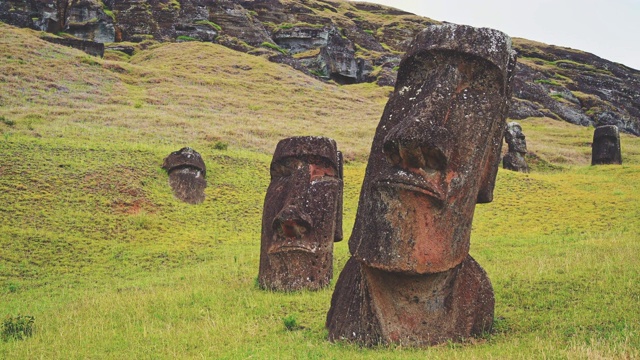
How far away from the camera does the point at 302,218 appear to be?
1160 centimetres

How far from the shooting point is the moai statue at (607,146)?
3269cm

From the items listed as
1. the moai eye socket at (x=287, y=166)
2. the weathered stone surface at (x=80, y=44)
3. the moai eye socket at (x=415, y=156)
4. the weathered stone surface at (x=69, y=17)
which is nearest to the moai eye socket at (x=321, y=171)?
the moai eye socket at (x=287, y=166)

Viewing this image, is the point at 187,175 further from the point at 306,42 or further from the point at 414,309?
the point at 306,42

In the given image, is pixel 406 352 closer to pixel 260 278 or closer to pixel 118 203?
pixel 260 278

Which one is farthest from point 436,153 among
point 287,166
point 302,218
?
point 287,166

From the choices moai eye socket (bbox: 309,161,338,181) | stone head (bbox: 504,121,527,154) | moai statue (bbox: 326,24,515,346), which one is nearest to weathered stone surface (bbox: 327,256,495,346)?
moai statue (bbox: 326,24,515,346)

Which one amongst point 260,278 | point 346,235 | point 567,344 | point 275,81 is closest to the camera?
point 567,344

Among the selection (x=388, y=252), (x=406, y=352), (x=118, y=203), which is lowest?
(x=118, y=203)

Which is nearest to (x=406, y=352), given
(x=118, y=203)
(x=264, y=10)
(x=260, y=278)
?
(x=260, y=278)

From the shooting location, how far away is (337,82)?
91938 mm

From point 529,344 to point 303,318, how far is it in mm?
3880

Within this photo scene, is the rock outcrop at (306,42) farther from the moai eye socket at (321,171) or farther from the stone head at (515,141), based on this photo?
the moai eye socket at (321,171)

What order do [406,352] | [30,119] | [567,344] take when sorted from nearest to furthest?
[567,344] < [406,352] < [30,119]

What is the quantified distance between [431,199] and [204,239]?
14063mm
